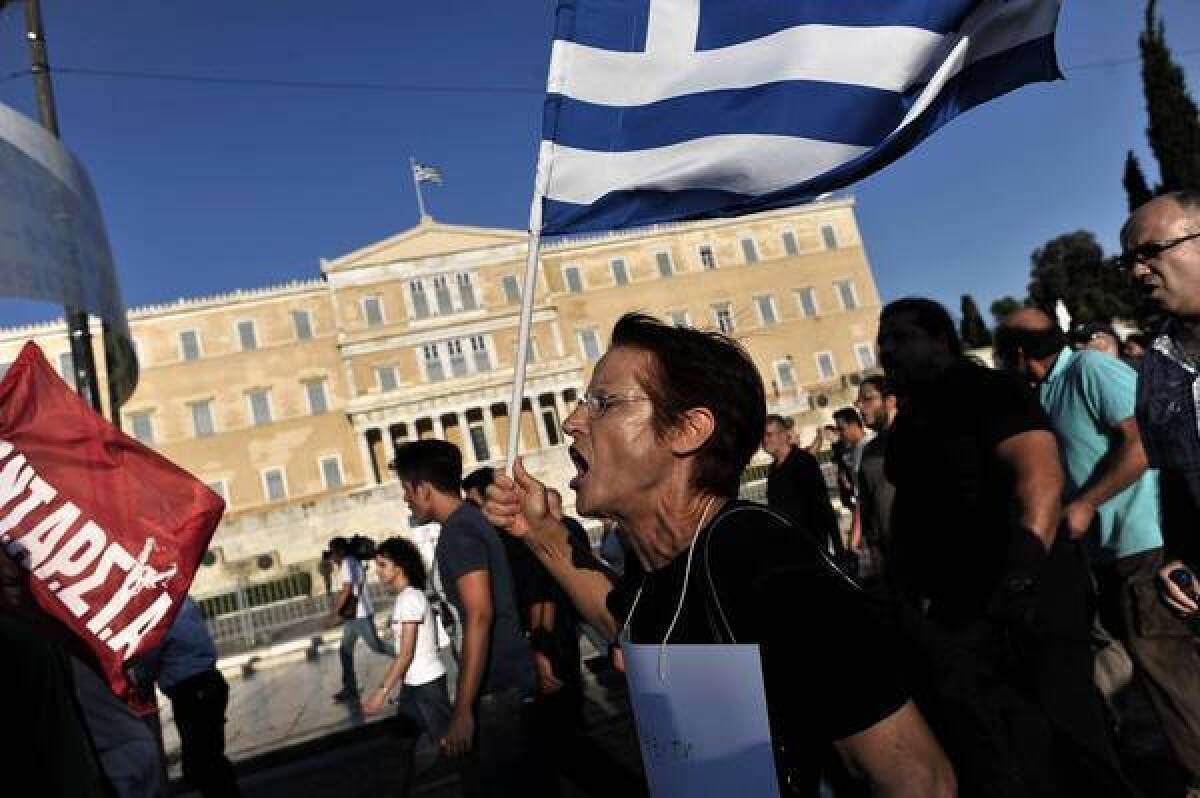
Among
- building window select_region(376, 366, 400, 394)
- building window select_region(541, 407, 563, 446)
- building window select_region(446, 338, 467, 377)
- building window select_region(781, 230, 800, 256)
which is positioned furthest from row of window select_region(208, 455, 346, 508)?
building window select_region(781, 230, 800, 256)

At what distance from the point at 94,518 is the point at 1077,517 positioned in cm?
351

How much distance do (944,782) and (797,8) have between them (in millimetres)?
2157

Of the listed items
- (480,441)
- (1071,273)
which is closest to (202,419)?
(480,441)

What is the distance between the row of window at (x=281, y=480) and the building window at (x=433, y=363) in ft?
19.5

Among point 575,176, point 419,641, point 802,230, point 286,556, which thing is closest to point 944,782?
point 575,176

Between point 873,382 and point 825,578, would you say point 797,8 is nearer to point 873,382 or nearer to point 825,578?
point 825,578

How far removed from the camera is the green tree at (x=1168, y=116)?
33125mm

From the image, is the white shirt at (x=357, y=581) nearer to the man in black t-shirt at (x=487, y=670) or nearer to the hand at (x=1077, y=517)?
the man in black t-shirt at (x=487, y=670)

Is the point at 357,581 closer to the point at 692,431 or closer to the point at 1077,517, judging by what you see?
the point at 1077,517

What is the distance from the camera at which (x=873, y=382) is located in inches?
223

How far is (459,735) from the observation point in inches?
110

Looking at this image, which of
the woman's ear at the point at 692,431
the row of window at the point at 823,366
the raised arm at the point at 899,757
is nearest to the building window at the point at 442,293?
the row of window at the point at 823,366

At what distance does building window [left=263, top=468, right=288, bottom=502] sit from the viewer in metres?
41.5

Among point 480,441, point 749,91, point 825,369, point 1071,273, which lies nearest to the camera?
point 749,91
